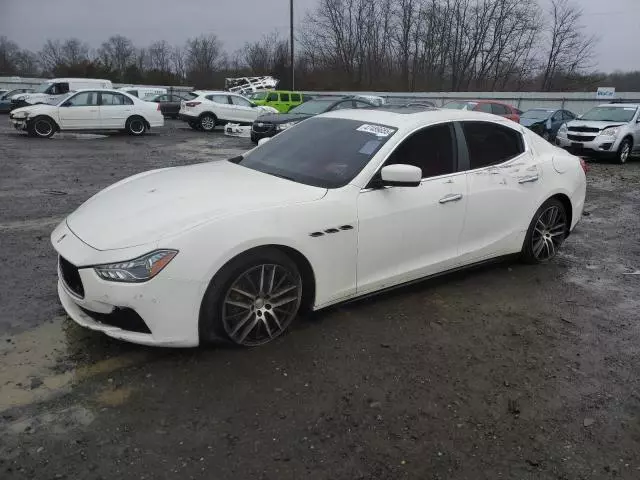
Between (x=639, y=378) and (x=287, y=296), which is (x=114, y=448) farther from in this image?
(x=639, y=378)

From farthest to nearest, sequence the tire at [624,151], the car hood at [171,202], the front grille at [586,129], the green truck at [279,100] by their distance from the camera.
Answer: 1. the green truck at [279,100]
2. the front grille at [586,129]
3. the tire at [624,151]
4. the car hood at [171,202]

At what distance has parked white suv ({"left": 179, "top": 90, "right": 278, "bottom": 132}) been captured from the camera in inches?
855

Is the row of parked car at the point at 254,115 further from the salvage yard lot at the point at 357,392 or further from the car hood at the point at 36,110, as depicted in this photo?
the salvage yard lot at the point at 357,392

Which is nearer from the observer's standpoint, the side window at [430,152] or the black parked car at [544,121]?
the side window at [430,152]

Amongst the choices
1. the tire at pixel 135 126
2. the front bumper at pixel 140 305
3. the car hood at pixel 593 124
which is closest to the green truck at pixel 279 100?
the tire at pixel 135 126

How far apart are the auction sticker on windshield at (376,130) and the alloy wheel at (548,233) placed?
191cm

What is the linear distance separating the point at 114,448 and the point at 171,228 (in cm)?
121

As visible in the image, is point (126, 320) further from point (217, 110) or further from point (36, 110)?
point (217, 110)

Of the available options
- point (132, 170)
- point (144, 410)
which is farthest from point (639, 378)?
point (132, 170)

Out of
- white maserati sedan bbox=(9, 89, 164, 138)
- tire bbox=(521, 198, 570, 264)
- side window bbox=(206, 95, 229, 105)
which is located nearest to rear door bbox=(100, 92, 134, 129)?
white maserati sedan bbox=(9, 89, 164, 138)

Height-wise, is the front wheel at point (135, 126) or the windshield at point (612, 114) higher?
the windshield at point (612, 114)

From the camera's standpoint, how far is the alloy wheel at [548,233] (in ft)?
16.8

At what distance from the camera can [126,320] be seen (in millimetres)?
3051

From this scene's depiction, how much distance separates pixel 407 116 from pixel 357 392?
7.74 feet
